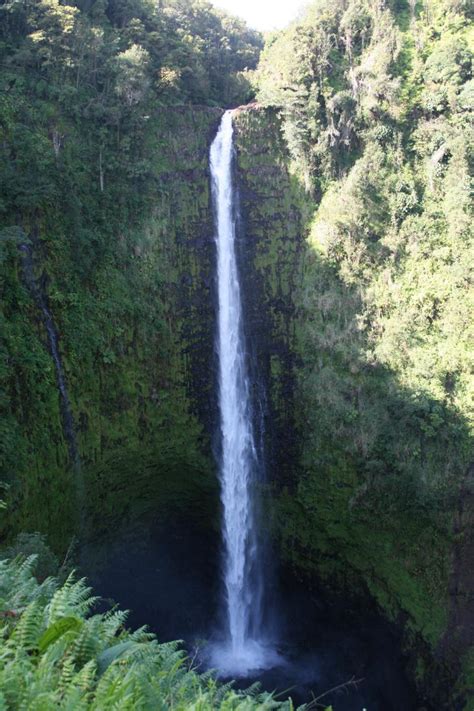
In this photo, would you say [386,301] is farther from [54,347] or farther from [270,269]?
[54,347]

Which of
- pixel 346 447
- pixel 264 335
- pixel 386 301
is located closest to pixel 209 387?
pixel 264 335

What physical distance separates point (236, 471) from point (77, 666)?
14011mm

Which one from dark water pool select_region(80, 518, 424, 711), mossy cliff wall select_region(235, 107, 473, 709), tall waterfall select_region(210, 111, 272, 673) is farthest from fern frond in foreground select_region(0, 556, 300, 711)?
tall waterfall select_region(210, 111, 272, 673)

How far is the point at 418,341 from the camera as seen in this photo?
16203 mm

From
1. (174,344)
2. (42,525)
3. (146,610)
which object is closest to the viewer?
(42,525)

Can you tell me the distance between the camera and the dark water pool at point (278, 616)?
49.1ft

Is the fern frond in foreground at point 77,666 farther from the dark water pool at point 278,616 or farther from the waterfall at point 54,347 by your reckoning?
the dark water pool at point 278,616

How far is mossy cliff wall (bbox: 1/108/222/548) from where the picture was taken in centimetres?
1383

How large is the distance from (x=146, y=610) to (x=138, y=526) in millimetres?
2801

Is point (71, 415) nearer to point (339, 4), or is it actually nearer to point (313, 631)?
point (313, 631)

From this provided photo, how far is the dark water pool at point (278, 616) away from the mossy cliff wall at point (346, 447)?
2.38 feet

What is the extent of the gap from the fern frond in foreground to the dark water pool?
39.8 feet

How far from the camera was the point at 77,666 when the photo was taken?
158 inches

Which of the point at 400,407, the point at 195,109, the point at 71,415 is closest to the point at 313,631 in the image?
the point at 400,407
